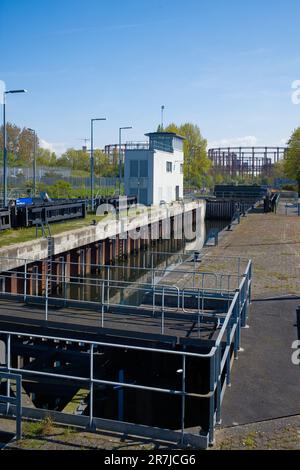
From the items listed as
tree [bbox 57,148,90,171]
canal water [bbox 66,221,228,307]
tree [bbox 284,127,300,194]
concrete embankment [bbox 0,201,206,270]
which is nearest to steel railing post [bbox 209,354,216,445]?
canal water [bbox 66,221,228,307]

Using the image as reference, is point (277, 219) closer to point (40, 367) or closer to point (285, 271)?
point (285, 271)

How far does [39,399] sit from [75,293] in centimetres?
1303

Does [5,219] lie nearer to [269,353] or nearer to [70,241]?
[70,241]

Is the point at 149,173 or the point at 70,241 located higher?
the point at 149,173

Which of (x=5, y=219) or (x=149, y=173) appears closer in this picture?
(x=5, y=219)

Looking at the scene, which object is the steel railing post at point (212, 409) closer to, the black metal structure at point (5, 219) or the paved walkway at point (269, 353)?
the paved walkway at point (269, 353)

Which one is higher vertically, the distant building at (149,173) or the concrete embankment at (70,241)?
the distant building at (149,173)

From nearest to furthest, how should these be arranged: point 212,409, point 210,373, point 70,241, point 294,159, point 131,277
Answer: point 212,409 → point 210,373 → point 70,241 → point 131,277 → point 294,159

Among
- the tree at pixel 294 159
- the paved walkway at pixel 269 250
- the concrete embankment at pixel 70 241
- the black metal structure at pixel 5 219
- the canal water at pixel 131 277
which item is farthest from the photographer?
the tree at pixel 294 159

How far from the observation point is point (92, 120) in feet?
126

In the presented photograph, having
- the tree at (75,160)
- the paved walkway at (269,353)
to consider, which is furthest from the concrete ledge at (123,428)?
the tree at (75,160)

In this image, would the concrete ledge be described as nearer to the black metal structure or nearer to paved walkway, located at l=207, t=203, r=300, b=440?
paved walkway, located at l=207, t=203, r=300, b=440

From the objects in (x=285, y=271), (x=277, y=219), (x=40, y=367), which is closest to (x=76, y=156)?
(x=277, y=219)

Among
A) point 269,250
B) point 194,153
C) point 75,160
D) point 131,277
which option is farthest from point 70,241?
point 75,160
